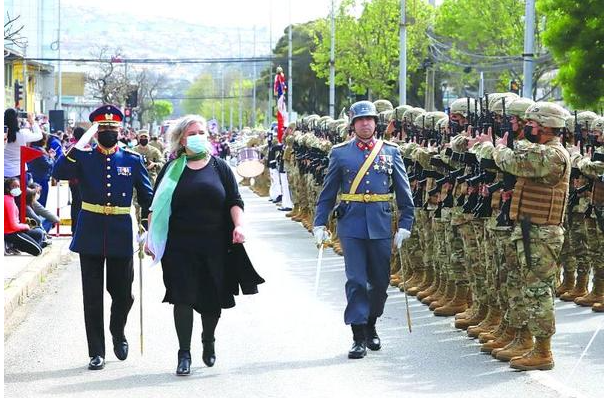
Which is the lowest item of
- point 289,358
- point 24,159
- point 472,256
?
point 289,358

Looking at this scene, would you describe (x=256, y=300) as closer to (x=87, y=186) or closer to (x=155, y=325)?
(x=155, y=325)

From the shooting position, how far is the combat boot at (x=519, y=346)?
10656 millimetres

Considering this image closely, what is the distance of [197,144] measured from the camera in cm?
1023

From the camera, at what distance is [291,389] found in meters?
9.50

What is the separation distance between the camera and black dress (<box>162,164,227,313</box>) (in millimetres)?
10195

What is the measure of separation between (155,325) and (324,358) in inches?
93.7

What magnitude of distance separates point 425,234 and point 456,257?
141 cm

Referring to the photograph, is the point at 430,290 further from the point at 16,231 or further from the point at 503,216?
the point at 16,231

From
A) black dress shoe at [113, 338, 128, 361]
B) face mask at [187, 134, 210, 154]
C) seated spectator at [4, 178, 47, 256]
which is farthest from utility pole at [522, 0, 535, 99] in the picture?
face mask at [187, 134, 210, 154]

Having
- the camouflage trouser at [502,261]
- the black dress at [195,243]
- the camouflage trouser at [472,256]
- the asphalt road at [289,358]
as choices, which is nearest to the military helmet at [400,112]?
the asphalt road at [289,358]

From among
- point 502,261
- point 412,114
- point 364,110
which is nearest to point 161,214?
point 364,110

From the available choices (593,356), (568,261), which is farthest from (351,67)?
(593,356)

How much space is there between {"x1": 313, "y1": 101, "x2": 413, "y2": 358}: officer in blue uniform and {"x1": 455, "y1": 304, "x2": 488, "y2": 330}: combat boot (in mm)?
1244

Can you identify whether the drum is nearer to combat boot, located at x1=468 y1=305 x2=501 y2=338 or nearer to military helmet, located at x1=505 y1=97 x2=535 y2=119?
combat boot, located at x1=468 y1=305 x2=501 y2=338
